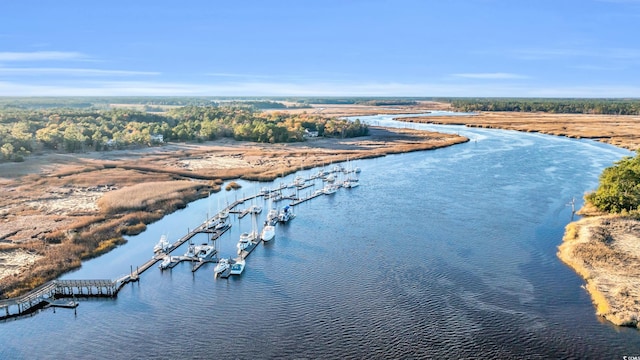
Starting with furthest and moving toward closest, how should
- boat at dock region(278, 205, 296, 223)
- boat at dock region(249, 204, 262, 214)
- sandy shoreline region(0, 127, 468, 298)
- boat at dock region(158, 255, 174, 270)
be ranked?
boat at dock region(249, 204, 262, 214), boat at dock region(278, 205, 296, 223), sandy shoreline region(0, 127, 468, 298), boat at dock region(158, 255, 174, 270)

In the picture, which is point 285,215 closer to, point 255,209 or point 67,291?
point 255,209

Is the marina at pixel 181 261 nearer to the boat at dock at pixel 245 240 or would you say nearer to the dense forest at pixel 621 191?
the boat at dock at pixel 245 240

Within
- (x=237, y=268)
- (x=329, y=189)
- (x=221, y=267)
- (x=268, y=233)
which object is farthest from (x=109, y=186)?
(x=237, y=268)

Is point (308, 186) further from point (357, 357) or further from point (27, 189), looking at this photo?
point (357, 357)

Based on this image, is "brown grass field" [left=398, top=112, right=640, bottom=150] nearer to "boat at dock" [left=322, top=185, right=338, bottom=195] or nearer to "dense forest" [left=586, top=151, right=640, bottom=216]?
"dense forest" [left=586, top=151, right=640, bottom=216]

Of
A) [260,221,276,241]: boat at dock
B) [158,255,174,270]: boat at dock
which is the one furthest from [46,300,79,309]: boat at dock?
[260,221,276,241]: boat at dock

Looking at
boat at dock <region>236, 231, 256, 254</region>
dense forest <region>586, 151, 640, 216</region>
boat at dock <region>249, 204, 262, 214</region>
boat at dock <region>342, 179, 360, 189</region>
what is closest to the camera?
boat at dock <region>236, 231, 256, 254</region>
